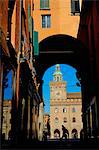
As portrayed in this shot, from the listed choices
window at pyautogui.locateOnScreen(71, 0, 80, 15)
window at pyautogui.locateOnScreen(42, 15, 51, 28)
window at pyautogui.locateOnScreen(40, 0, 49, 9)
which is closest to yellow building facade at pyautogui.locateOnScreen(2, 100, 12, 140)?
window at pyautogui.locateOnScreen(42, 15, 51, 28)

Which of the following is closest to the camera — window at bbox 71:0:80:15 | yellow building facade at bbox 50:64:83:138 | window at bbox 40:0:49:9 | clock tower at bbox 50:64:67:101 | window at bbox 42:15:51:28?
window at bbox 71:0:80:15

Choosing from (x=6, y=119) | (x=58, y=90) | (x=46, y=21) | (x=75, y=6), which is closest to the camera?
(x=6, y=119)

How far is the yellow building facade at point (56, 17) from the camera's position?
24516 millimetres

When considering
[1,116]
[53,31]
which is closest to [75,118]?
[53,31]

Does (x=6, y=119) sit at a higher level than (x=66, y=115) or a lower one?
higher

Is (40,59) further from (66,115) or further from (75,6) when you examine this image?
(66,115)

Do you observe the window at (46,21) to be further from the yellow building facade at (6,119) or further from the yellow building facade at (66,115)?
the yellow building facade at (66,115)

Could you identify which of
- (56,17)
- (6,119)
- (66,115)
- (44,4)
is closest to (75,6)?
(56,17)

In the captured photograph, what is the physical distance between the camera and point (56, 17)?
980 inches

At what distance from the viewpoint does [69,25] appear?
24.6 m

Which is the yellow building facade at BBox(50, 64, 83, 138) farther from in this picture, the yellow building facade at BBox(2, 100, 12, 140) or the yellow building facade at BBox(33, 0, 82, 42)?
the yellow building facade at BBox(2, 100, 12, 140)

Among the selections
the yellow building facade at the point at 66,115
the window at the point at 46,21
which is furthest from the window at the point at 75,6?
the yellow building facade at the point at 66,115

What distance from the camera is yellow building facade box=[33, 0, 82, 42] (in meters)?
24.5

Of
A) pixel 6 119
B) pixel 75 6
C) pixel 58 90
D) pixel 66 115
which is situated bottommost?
pixel 66 115
